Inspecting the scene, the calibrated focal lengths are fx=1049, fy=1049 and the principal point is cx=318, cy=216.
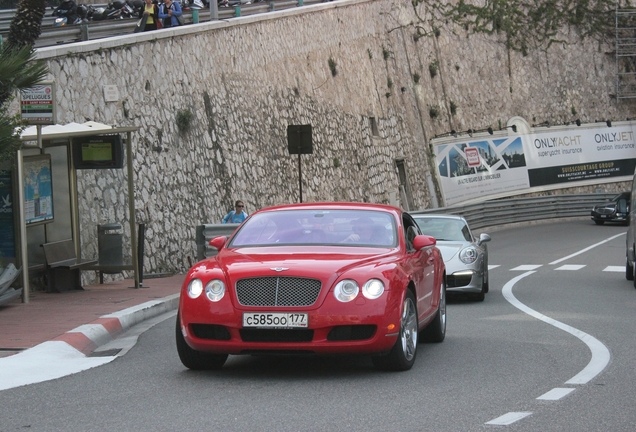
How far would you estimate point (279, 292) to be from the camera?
26.9 ft

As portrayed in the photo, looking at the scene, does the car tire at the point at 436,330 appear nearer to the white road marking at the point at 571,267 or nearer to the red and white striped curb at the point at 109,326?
the red and white striped curb at the point at 109,326

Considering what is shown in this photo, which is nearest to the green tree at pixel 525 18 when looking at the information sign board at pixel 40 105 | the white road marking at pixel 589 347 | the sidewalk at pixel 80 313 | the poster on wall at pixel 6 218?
the sidewalk at pixel 80 313

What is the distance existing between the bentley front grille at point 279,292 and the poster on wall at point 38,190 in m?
8.22

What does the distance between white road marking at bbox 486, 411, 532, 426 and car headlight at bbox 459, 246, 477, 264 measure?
9.02 metres

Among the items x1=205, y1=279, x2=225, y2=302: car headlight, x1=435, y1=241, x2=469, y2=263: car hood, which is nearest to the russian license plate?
x1=205, y1=279, x2=225, y2=302: car headlight

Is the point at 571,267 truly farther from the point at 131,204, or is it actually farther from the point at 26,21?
the point at 26,21

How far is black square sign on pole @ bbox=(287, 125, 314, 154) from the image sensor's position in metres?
22.1

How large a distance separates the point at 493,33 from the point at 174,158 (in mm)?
31209

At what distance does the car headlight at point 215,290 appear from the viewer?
8.30 m

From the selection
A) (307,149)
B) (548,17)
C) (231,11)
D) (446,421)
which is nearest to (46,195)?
(307,149)

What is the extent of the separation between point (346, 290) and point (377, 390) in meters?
0.88

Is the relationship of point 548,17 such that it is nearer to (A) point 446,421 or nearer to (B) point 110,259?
(B) point 110,259

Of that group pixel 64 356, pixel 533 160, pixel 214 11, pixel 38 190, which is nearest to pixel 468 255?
pixel 38 190

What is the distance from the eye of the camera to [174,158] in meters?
23.5
